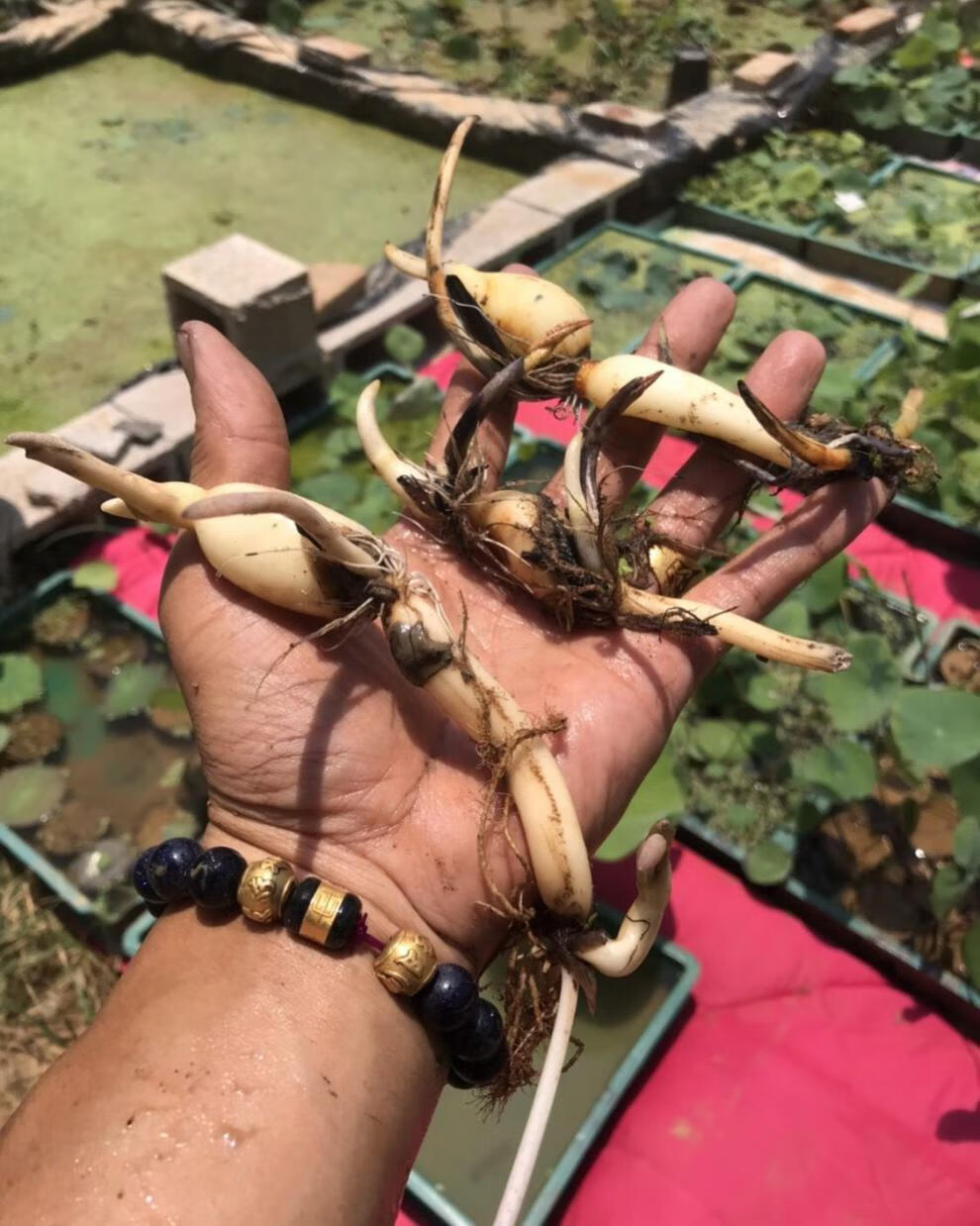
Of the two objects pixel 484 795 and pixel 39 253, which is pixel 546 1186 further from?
pixel 39 253

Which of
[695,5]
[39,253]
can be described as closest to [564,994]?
[39,253]

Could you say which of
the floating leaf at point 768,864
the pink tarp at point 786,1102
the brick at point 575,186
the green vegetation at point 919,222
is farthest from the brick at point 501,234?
the pink tarp at point 786,1102

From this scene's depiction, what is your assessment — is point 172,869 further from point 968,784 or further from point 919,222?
point 919,222

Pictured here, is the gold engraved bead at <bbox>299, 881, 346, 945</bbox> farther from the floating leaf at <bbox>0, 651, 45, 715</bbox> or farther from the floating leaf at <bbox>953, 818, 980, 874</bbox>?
the floating leaf at <bbox>0, 651, 45, 715</bbox>

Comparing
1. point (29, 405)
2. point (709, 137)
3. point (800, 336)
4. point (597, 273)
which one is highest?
point (800, 336)

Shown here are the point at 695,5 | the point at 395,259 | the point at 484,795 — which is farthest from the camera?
the point at 695,5

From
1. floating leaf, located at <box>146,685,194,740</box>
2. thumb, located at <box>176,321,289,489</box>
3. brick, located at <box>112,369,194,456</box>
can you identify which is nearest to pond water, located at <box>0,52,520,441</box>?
brick, located at <box>112,369,194,456</box>

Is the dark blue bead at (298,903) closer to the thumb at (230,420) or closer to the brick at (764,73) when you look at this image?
the thumb at (230,420)

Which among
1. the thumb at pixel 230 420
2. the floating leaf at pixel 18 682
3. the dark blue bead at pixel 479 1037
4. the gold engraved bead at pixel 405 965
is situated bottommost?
the floating leaf at pixel 18 682
